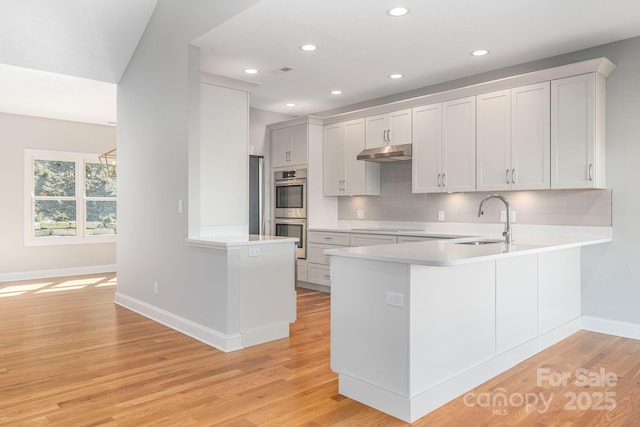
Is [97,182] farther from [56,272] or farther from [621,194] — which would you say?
[621,194]

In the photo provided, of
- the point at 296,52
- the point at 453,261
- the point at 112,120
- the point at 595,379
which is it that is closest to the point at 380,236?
the point at 296,52

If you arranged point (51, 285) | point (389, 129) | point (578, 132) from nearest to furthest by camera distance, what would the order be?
point (578, 132) → point (389, 129) → point (51, 285)

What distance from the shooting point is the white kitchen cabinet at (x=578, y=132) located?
153 inches

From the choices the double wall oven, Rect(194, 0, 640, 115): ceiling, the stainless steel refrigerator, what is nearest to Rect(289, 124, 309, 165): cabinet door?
the double wall oven

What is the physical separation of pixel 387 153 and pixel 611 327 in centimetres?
287

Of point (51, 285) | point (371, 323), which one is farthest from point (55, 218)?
point (371, 323)

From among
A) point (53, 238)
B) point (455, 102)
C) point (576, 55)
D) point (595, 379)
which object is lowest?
point (595, 379)

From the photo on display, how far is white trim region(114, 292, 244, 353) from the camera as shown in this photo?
3.64 meters

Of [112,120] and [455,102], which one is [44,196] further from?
[455,102]

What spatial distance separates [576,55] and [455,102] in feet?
3.84

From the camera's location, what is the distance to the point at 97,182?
26.8 feet

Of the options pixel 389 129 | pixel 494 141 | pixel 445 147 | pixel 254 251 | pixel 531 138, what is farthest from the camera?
pixel 389 129

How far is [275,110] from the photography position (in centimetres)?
682

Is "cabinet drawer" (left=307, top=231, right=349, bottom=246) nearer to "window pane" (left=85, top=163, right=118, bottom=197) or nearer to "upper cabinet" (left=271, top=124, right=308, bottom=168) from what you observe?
"upper cabinet" (left=271, top=124, right=308, bottom=168)
